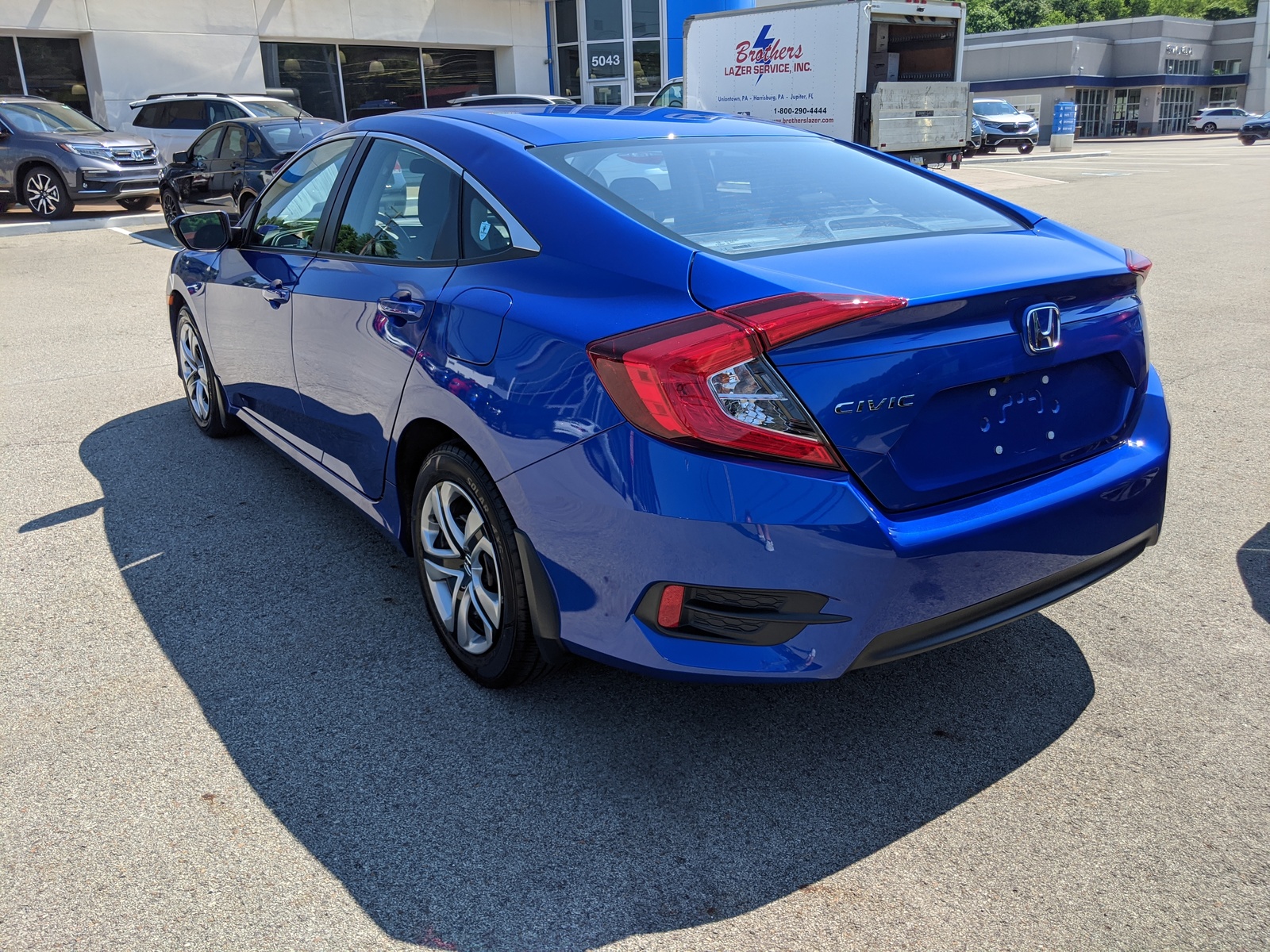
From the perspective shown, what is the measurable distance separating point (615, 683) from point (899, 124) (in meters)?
18.7

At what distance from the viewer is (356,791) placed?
2777 millimetres

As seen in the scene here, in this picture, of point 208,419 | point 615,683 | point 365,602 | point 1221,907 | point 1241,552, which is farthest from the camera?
point 208,419

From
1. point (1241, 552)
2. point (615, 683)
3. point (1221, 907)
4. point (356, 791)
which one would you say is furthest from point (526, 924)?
point (1241, 552)

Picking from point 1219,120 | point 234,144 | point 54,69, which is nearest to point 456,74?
point 54,69

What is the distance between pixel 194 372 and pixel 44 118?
13.8m

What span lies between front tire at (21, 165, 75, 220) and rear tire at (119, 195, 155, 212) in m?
0.87

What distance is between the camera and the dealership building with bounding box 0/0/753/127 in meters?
23.6

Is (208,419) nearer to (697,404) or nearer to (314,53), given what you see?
(697,404)

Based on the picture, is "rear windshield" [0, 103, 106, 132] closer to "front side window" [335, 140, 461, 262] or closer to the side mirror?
the side mirror

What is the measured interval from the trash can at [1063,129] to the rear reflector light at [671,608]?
152 ft

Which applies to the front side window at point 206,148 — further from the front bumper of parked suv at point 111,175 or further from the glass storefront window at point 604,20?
the glass storefront window at point 604,20

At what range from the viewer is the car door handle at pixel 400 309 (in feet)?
10.3

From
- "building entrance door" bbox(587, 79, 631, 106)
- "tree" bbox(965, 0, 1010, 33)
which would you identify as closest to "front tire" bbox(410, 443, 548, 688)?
"building entrance door" bbox(587, 79, 631, 106)

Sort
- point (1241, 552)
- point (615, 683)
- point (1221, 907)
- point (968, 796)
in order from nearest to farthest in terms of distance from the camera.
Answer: point (1221, 907) < point (968, 796) < point (615, 683) < point (1241, 552)
